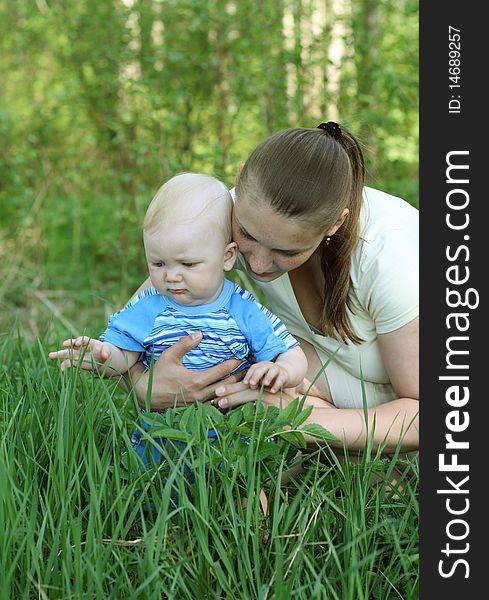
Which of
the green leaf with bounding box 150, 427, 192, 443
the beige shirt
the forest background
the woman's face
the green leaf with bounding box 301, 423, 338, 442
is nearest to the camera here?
the green leaf with bounding box 150, 427, 192, 443

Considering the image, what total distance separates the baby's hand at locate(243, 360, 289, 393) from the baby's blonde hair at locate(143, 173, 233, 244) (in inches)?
14.5

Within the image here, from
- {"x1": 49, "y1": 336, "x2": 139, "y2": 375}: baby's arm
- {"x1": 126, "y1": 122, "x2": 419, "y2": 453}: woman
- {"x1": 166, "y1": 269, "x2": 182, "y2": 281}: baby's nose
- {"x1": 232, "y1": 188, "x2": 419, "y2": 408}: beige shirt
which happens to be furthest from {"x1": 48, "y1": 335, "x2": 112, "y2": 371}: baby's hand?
{"x1": 232, "y1": 188, "x2": 419, "y2": 408}: beige shirt

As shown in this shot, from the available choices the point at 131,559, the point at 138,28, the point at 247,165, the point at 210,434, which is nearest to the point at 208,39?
the point at 138,28

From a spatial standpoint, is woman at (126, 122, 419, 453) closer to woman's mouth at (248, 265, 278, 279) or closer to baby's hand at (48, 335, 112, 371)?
woman's mouth at (248, 265, 278, 279)

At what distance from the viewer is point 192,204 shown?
2.27 m

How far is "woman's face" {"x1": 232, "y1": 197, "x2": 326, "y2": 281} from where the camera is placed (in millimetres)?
2240

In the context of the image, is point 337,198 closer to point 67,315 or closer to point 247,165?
point 247,165

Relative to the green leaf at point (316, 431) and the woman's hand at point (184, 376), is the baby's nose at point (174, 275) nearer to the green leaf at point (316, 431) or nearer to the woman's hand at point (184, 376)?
the woman's hand at point (184, 376)

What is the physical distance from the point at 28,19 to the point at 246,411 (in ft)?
19.9

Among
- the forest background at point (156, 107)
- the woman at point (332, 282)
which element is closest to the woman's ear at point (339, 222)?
the woman at point (332, 282)

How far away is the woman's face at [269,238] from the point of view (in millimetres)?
2240

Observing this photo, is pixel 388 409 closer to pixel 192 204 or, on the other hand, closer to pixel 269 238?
pixel 269 238

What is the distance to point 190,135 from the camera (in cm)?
584

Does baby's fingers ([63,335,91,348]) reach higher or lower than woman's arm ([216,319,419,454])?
higher
